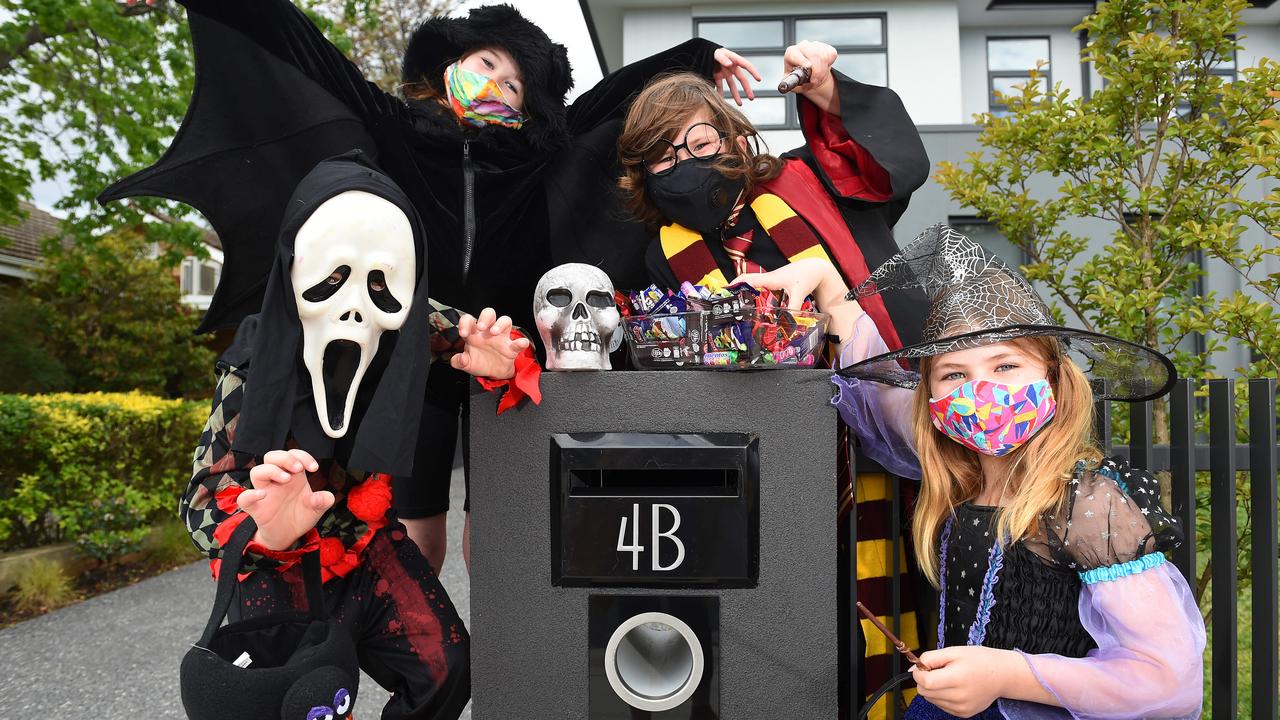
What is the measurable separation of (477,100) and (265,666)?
1480 mm

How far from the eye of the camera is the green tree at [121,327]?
9.59 metres

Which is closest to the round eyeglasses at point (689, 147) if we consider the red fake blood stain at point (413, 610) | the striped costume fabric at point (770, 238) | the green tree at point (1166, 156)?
the striped costume fabric at point (770, 238)

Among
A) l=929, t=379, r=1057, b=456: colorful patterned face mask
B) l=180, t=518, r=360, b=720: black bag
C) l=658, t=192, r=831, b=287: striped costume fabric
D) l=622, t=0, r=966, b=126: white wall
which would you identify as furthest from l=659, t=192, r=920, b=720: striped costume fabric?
l=622, t=0, r=966, b=126: white wall

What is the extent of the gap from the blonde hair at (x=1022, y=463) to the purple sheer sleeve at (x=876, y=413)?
11 cm

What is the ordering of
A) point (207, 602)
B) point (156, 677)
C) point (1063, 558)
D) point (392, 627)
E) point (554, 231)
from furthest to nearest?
1. point (207, 602)
2. point (156, 677)
3. point (554, 231)
4. point (392, 627)
5. point (1063, 558)

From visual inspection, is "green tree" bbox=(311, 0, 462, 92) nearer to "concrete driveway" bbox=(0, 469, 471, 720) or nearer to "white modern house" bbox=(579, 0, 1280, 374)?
"white modern house" bbox=(579, 0, 1280, 374)

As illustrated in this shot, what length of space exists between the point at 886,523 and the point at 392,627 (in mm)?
1188

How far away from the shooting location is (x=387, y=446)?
1.59 m

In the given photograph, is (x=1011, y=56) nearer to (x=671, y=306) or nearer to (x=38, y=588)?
(x=671, y=306)

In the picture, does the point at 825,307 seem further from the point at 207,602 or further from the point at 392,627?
the point at 207,602

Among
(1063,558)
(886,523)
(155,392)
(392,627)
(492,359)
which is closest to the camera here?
(1063,558)

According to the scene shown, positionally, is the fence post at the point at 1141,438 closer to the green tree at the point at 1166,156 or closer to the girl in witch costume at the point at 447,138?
the green tree at the point at 1166,156

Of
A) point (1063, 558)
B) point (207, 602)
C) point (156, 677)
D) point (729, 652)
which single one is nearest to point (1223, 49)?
point (1063, 558)

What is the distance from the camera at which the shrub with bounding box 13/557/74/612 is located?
4656mm
